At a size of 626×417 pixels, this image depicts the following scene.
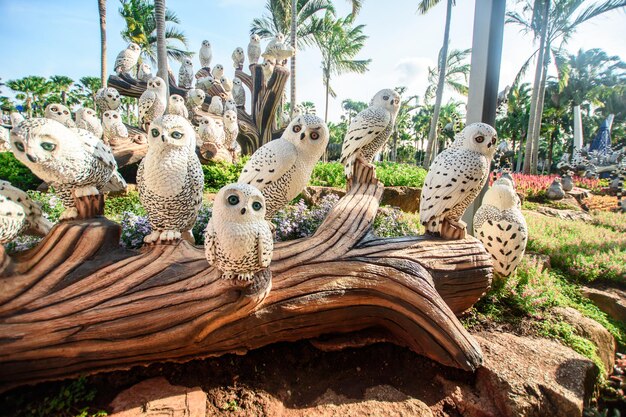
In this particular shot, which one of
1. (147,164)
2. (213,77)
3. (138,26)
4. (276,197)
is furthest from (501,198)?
(138,26)

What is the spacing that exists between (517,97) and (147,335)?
2666cm

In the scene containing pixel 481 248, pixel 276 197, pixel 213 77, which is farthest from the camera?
pixel 213 77

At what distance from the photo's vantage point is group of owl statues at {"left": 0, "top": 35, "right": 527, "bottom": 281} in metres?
1.33

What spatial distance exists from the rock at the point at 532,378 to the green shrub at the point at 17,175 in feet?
26.1

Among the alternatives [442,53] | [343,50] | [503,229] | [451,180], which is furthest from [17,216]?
[343,50]

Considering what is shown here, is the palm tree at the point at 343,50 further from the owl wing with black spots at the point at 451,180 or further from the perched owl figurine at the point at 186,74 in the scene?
the owl wing with black spots at the point at 451,180

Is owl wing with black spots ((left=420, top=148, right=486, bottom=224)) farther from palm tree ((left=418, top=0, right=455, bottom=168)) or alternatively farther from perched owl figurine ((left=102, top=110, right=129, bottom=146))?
palm tree ((left=418, top=0, right=455, bottom=168))

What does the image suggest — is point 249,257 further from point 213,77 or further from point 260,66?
point 213,77

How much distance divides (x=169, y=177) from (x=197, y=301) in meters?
0.72

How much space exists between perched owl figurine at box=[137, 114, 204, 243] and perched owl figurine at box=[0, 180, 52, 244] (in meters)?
0.61

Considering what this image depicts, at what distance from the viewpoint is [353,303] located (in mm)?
1982

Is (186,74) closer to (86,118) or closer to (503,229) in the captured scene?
(86,118)

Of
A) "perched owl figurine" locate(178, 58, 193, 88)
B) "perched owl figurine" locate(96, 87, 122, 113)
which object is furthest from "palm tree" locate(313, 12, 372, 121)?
"perched owl figurine" locate(96, 87, 122, 113)

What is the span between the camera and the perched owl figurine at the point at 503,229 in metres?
2.65
